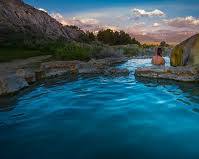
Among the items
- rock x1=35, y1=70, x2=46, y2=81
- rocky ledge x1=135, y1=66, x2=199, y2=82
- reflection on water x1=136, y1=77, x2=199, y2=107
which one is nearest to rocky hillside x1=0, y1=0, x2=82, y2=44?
rock x1=35, y1=70, x2=46, y2=81

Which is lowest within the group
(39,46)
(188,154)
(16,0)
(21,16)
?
(188,154)

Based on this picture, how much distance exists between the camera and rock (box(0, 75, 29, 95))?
9.98 meters

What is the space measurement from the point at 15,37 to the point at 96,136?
28.4 metres

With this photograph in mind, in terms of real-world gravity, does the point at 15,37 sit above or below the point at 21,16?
below

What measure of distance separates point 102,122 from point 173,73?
6.57 m

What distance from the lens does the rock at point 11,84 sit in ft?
32.8

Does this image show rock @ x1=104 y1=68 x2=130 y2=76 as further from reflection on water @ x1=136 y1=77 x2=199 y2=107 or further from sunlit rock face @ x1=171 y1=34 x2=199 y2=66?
sunlit rock face @ x1=171 y1=34 x2=199 y2=66

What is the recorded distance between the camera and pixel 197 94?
32.2 ft

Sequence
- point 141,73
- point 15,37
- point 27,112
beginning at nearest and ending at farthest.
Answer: point 27,112
point 141,73
point 15,37

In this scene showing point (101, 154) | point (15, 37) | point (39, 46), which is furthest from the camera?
point (15, 37)

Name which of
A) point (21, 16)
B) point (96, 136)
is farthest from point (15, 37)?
point (96, 136)

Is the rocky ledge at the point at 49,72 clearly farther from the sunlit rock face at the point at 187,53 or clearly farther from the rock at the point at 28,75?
the sunlit rock face at the point at 187,53

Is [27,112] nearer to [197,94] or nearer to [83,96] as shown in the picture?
[83,96]

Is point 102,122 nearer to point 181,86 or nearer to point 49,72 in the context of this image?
point 181,86
